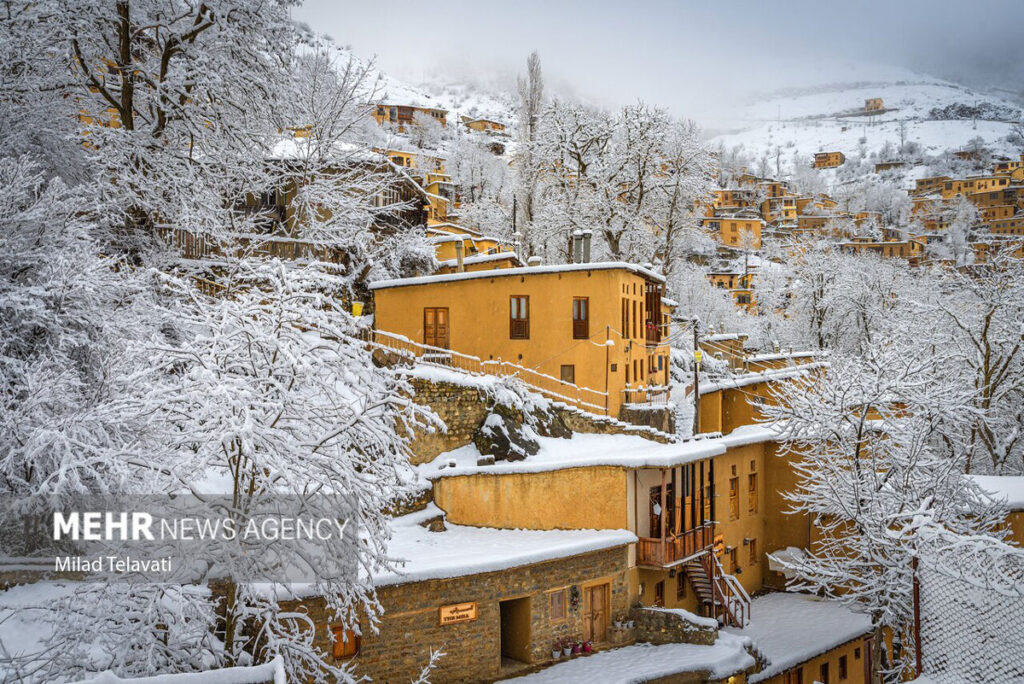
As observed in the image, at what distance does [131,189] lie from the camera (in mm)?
16844

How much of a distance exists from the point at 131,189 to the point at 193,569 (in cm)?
1113

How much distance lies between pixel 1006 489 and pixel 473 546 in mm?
13219

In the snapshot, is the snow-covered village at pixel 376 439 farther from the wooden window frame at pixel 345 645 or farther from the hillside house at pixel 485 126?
the hillside house at pixel 485 126

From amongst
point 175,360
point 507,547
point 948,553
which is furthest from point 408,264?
point 948,553

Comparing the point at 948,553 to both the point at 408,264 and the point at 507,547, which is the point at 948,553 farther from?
the point at 408,264

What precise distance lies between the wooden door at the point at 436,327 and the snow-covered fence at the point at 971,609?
58.2 ft

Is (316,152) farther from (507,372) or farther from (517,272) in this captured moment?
(507,372)

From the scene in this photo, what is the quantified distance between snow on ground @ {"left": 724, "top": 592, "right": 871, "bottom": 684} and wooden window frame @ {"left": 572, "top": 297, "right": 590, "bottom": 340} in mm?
9692

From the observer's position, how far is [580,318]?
24.3 m

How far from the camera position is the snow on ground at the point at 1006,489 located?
→ 17297 millimetres

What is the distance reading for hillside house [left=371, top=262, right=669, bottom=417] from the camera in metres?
24.0

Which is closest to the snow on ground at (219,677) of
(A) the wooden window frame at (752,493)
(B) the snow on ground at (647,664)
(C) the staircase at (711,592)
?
(B) the snow on ground at (647,664)

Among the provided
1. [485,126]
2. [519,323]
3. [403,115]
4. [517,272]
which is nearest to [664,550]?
[519,323]

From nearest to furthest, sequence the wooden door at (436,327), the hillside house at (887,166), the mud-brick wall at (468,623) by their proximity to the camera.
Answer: the mud-brick wall at (468,623) < the wooden door at (436,327) < the hillside house at (887,166)
